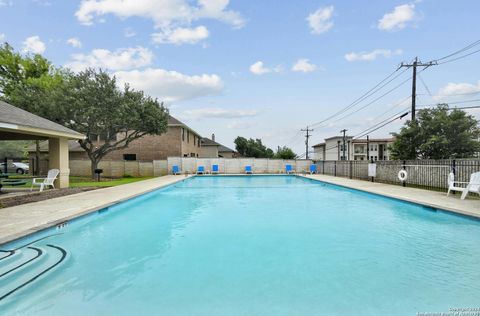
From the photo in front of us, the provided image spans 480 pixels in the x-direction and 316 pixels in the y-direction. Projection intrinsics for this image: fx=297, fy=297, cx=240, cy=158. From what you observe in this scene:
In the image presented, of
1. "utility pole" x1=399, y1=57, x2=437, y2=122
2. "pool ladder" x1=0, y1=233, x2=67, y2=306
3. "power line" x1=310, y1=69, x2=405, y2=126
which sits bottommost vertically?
"pool ladder" x1=0, y1=233, x2=67, y2=306

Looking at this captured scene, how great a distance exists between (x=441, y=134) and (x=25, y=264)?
65.9 ft

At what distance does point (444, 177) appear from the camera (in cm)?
1185

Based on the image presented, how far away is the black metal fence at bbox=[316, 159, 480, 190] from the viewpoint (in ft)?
35.1

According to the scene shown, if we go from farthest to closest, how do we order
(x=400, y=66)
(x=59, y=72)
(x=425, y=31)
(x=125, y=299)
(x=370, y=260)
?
(x=59, y=72) → (x=400, y=66) → (x=425, y=31) → (x=370, y=260) → (x=125, y=299)

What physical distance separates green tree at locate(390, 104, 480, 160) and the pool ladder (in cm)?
1839

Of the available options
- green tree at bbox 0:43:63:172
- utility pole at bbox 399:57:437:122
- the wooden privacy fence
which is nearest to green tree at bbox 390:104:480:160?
utility pole at bbox 399:57:437:122

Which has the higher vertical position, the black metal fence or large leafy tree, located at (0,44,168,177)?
large leafy tree, located at (0,44,168,177)

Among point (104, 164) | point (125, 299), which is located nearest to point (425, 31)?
point (125, 299)

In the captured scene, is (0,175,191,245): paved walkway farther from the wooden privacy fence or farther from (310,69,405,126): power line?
(310,69,405,126): power line

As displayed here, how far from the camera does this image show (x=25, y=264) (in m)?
4.36

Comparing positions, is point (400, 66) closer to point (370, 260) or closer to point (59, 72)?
point (370, 260)

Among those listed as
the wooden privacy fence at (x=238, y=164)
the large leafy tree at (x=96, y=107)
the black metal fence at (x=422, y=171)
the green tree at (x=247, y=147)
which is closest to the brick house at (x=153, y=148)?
the wooden privacy fence at (x=238, y=164)

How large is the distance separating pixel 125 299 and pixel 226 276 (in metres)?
1.37

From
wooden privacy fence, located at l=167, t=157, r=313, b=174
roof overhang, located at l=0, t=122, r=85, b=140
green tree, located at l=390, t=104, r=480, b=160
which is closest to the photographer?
roof overhang, located at l=0, t=122, r=85, b=140
